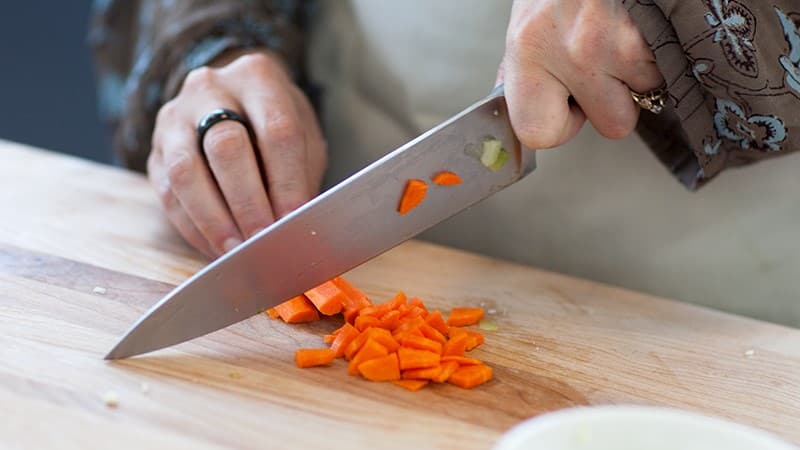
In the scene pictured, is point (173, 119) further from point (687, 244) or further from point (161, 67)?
point (687, 244)

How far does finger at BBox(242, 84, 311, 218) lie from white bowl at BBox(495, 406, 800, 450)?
2.02 feet

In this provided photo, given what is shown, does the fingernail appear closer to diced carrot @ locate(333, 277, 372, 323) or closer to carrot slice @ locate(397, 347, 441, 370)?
diced carrot @ locate(333, 277, 372, 323)

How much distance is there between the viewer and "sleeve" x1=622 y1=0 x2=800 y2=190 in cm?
104

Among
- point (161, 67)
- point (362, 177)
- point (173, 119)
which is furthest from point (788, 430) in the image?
point (161, 67)

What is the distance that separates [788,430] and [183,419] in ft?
2.14

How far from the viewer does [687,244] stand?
153 cm

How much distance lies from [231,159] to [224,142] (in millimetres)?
27

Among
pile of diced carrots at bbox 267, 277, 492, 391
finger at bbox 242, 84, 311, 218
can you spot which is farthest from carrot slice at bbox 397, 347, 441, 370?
finger at bbox 242, 84, 311, 218

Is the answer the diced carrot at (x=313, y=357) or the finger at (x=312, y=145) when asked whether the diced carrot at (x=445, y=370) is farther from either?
the finger at (x=312, y=145)

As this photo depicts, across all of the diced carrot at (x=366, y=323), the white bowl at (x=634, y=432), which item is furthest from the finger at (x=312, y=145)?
the white bowl at (x=634, y=432)

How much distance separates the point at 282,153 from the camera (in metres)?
1.30

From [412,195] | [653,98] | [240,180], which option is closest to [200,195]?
[240,180]

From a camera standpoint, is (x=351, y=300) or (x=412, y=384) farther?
(x=351, y=300)

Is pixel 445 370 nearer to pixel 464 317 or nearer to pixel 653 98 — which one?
pixel 464 317
